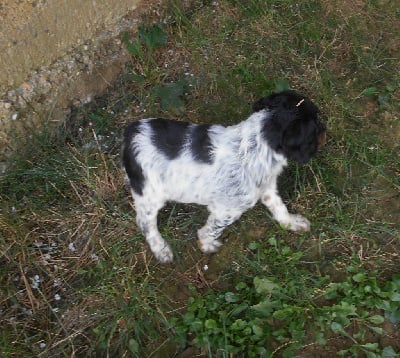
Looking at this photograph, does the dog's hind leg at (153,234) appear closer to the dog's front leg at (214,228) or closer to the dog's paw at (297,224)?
the dog's front leg at (214,228)

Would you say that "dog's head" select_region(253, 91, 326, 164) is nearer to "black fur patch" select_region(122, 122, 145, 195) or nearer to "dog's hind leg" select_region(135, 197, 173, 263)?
"black fur patch" select_region(122, 122, 145, 195)

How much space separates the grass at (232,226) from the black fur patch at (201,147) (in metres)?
0.80

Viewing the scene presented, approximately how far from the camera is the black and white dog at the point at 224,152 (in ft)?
10.3

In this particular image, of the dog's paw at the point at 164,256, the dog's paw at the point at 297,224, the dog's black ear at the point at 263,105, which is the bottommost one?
the dog's paw at the point at 297,224

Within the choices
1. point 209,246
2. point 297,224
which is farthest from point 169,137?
point 297,224

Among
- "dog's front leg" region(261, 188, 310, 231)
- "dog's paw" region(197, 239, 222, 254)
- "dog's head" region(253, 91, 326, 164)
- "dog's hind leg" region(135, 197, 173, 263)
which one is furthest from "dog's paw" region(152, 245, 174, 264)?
"dog's head" region(253, 91, 326, 164)

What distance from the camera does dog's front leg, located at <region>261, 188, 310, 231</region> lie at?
365 cm

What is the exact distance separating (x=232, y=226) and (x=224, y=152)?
2.61 feet

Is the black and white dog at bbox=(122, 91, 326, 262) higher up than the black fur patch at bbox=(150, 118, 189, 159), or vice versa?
the black fur patch at bbox=(150, 118, 189, 159)

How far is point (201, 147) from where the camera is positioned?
10.5ft

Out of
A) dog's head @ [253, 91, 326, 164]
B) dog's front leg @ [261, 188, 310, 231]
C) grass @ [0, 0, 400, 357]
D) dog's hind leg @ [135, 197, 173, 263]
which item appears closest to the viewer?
dog's head @ [253, 91, 326, 164]

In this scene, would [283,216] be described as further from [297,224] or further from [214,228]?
[214,228]

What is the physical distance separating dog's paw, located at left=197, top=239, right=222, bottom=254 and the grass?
0.06 m

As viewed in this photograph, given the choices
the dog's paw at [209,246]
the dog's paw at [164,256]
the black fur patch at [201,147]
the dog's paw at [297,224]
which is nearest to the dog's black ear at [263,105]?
the black fur patch at [201,147]
